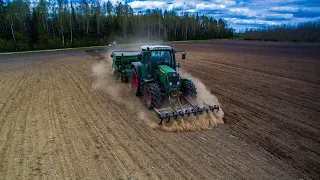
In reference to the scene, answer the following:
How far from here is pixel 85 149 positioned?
607 cm

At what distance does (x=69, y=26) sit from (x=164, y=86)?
4747cm

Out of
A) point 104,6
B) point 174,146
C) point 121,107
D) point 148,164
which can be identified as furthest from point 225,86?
point 104,6

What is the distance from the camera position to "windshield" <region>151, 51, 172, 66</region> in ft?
30.3

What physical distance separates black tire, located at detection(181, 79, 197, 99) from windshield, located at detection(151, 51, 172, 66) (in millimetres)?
1132

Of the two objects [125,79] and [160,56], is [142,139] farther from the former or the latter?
[125,79]

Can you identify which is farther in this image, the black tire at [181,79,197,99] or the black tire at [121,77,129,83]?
the black tire at [121,77,129,83]

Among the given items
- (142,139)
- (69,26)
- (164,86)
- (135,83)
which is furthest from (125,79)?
(69,26)

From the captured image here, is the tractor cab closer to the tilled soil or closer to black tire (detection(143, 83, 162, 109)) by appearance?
black tire (detection(143, 83, 162, 109))

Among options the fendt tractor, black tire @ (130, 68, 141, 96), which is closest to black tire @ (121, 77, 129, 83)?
black tire @ (130, 68, 141, 96)

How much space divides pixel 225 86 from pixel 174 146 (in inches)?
306

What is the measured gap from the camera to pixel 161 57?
30.5 ft

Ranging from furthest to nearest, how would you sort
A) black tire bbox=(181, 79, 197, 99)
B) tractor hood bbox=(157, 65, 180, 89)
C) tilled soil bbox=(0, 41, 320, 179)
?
black tire bbox=(181, 79, 197, 99), tractor hood bbox=(157, 65, 180, 89), tilled soil bbox=(0, 41, 320, 179)

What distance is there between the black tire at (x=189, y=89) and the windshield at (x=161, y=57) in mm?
1132

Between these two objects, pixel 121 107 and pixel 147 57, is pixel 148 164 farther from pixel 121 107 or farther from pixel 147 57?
pixel 147 57
